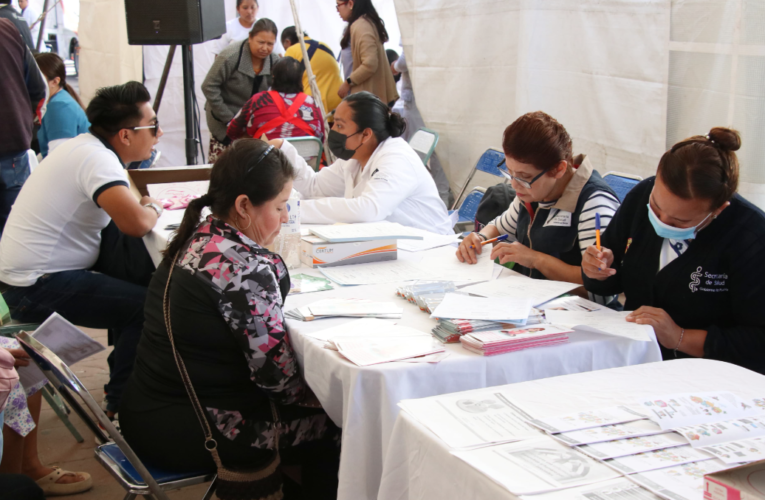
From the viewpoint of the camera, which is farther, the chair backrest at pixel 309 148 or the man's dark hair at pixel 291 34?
the man's dark hair at pixel 291 34

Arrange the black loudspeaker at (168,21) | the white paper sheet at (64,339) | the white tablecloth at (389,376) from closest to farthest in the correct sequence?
the white tablecloth at (389,376) → the white paper sheet at (64,339) → the black loudspeaker at (168,21)

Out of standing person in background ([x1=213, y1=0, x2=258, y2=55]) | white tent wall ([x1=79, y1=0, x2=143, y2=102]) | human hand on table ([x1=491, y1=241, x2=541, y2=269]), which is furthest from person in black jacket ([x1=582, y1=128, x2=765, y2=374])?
white tent wall ([x1=79, y1=0, x2=143, y2=102])

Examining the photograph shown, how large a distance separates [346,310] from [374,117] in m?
1.51

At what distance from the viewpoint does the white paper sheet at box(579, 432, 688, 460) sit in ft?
3.17

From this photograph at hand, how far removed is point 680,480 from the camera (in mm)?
→ 901

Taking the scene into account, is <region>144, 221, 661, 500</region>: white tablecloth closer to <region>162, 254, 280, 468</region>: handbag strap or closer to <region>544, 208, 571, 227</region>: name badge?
<region>162, 254, 280, 468</region>: handbag strap

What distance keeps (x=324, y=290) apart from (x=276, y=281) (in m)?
0.33

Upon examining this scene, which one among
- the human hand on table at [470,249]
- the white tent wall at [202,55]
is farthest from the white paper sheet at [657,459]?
the white tent wall at [202,55]

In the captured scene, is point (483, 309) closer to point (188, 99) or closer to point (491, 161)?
point (491, 161)

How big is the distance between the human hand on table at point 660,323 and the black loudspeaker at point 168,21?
11.6 ft

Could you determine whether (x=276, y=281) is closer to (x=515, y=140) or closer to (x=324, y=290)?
(x=324, y=290)

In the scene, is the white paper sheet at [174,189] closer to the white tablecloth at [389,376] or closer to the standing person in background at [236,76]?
the white tablecloth at [389,376]

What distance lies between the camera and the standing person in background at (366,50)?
525 centimetres

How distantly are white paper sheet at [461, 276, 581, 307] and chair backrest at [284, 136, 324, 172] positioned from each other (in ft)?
8.93
